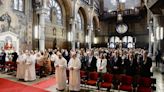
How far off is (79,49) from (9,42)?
29.9 feet

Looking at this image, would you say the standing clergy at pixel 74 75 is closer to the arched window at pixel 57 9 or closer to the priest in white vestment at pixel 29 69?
the priest in white vestment at pixel 29 69

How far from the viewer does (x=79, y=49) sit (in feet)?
75.8

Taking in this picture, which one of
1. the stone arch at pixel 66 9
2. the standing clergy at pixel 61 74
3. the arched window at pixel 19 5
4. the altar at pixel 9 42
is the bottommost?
the standing clergy at pixel 61 74

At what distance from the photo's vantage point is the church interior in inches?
350

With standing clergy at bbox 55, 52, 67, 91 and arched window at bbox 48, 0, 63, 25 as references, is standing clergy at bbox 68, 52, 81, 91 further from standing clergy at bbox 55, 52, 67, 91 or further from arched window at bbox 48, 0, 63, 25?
arched window at bbox 48, 0, 63, 25

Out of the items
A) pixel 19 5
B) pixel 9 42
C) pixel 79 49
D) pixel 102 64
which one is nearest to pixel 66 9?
pixel 79 49

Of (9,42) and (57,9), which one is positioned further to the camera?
(57,9)

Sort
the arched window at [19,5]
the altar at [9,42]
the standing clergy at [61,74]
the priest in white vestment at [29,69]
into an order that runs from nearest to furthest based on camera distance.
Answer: the standing clergy at [61,74]
the priest in white vestment at [29,69]
the altar at [9,42]
the arched window at [19,5]

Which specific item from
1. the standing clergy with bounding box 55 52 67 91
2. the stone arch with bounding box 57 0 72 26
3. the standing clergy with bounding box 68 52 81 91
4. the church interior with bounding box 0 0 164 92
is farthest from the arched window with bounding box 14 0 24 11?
the standing clergy with bounding box 68 52 81 91

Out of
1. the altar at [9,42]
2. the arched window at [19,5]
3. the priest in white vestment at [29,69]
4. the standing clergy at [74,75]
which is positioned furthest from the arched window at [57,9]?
the standing clergy at [74,75]

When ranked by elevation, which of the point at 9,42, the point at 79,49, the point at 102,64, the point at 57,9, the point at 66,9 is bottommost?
the point at 102,64

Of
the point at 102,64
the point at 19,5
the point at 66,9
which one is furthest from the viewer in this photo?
the point at 66,9

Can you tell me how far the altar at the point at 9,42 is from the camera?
614 inches

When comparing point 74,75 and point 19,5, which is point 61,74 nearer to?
point 74,75
